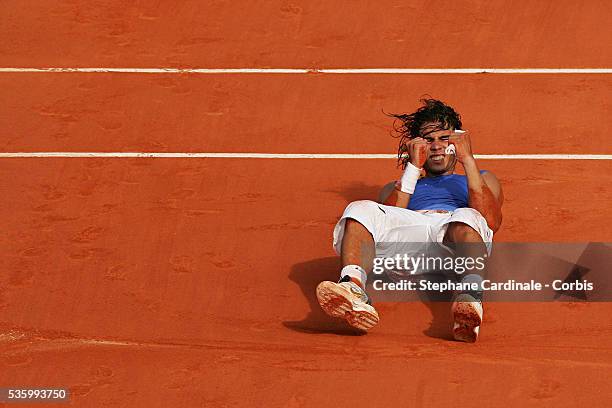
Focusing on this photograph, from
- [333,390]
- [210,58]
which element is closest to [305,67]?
[210,58]

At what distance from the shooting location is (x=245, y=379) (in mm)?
8297

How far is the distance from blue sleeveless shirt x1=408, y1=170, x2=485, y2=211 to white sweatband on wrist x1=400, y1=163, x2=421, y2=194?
14cm

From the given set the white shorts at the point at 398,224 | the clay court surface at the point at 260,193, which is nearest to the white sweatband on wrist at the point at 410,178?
the white shorts at the point at 398,224

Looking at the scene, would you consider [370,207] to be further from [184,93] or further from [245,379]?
[184,93]

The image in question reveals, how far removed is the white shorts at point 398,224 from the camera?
9.15 m

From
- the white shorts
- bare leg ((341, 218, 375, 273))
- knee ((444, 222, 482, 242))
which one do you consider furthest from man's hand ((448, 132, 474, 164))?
bare leg ((341, 218, 375, 273))

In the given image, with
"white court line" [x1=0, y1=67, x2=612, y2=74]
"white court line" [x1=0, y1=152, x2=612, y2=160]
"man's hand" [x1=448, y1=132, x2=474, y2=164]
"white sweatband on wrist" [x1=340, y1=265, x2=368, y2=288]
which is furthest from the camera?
"white court line" [x1=0, y1=67, x2=612, y2=74]

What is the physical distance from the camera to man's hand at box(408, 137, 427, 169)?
988 cm

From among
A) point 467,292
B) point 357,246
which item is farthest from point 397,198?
point 467,292

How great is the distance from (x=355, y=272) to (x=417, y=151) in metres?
1.49

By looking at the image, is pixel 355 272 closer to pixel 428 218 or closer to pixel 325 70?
pixel 428 218

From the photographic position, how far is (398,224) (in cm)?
942

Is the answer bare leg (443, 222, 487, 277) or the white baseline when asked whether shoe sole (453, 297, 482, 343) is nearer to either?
bare leg (443, 222, 487, 277)

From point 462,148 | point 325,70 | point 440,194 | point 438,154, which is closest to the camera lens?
point 462,148
